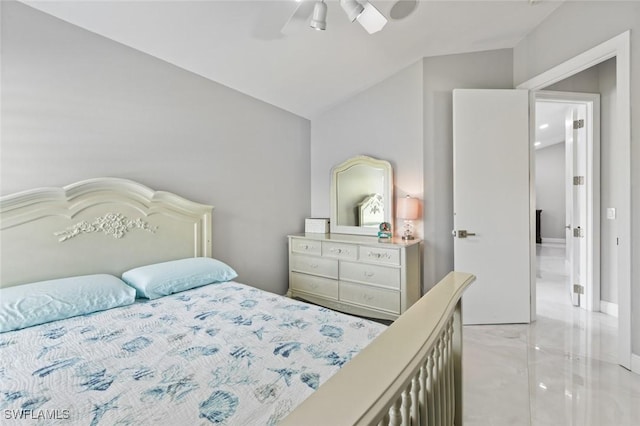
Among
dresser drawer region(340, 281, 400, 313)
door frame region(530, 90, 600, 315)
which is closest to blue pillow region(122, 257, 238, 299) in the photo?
dresser drawer region(340, 281, 400, 313)

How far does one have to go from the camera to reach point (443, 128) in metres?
3.07

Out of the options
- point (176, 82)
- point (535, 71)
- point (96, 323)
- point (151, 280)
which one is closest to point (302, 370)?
point (96, 323)

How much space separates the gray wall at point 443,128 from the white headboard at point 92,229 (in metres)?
2.29

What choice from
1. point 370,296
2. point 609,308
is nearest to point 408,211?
point 370,296

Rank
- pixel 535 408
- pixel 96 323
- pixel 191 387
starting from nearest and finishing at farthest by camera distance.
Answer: pixel 191 387 → pixel 96 323 → pixel 535 408

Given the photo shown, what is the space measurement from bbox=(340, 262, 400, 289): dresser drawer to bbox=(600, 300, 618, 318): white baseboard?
2277 millimetres

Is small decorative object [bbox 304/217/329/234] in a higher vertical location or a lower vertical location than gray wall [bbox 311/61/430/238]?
lower

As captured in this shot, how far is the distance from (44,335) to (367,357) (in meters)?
1.57

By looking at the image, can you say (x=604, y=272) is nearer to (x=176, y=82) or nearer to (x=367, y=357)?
(x=367, y=357)

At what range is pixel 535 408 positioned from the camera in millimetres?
1702

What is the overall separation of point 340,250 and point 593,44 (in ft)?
8.78

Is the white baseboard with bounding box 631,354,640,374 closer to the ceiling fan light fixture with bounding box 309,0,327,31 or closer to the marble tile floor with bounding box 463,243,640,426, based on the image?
the marble tile floor with bounding box 463,243,640,426

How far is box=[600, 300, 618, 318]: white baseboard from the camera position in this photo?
2988mm

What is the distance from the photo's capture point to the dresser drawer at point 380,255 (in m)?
2.76
